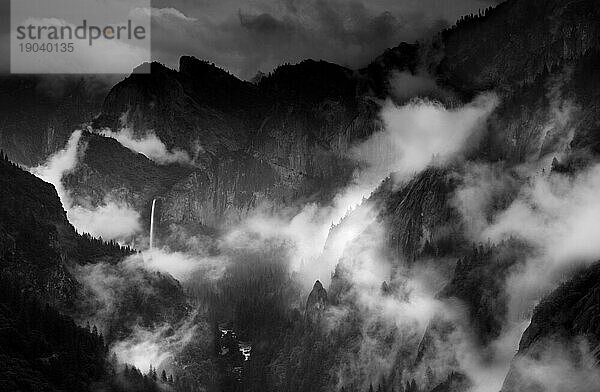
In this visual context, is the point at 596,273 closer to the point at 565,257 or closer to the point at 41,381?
the point at 565,257

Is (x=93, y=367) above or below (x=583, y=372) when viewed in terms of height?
above

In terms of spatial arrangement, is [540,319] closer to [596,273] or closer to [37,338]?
[596,273]

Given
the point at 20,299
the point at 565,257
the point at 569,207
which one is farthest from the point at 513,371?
the point at 20,299

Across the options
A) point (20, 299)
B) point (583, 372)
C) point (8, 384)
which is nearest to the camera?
point (583, 372)

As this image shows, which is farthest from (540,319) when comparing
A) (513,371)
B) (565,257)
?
(565,257)

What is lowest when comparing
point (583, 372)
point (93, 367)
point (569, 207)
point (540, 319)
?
point (583, 372)

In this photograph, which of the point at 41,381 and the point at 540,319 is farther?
the point at 41,381

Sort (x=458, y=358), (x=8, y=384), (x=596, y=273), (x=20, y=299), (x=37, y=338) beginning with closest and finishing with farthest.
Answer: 1. (x=596, y=273)
2. (x=8, y=384)
3. (x=37, y=338)
4. (x=20, y=299)
5. (x=458, y=358)
